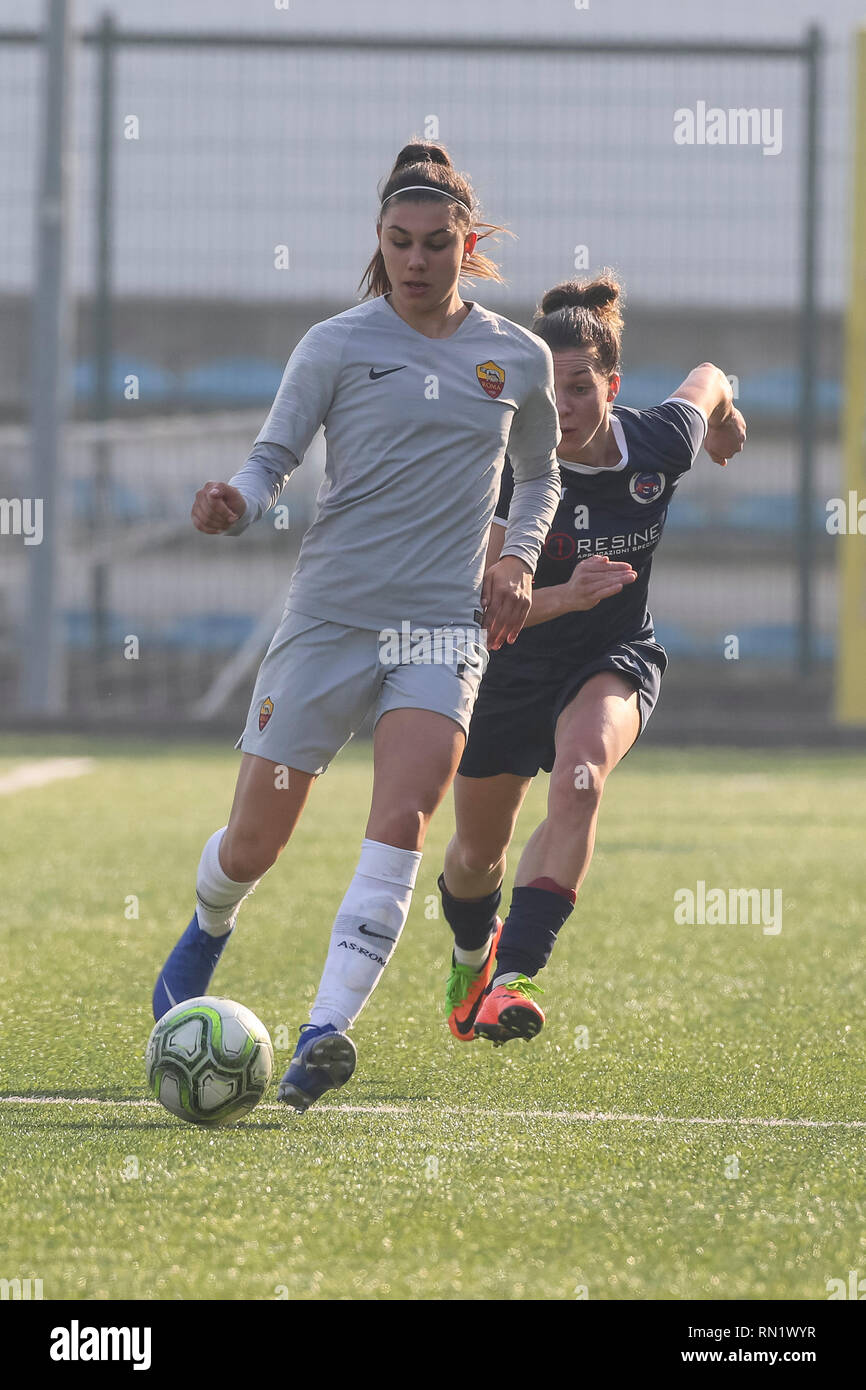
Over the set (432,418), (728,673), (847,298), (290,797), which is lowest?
(728,673)

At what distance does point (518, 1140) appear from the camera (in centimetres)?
304

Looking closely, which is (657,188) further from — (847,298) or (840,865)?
(840,865)

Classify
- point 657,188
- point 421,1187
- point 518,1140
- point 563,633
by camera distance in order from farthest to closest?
point 657,188
point 563,633
point 518,1140
point 421,1187

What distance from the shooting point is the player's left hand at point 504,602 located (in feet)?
11.2

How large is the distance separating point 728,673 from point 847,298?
10.4 feet

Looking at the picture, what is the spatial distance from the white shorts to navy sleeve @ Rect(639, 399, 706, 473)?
3.14ft

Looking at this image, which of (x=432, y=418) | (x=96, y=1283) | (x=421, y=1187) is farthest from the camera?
(x=432, y=418)

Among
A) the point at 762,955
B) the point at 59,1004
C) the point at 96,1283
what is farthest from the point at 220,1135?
the point at 762,955

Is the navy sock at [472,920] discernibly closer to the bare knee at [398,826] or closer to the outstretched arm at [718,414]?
the bare knee at [398,826]

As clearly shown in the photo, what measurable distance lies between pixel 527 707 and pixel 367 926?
0.99 metres

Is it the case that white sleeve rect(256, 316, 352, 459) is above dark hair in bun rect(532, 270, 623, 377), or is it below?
below

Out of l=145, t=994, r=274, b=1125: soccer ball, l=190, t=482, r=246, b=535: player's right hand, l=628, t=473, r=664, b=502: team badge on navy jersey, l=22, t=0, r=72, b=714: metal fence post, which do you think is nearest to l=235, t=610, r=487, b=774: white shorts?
l=190, t=482, r=246, b=535: player's right hand

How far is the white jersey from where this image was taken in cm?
332

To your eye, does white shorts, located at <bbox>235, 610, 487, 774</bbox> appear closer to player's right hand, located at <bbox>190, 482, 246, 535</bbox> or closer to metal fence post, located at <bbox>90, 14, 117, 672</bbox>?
player's right hand, located at <bbox>190, 482, 246, 535</bbox>
